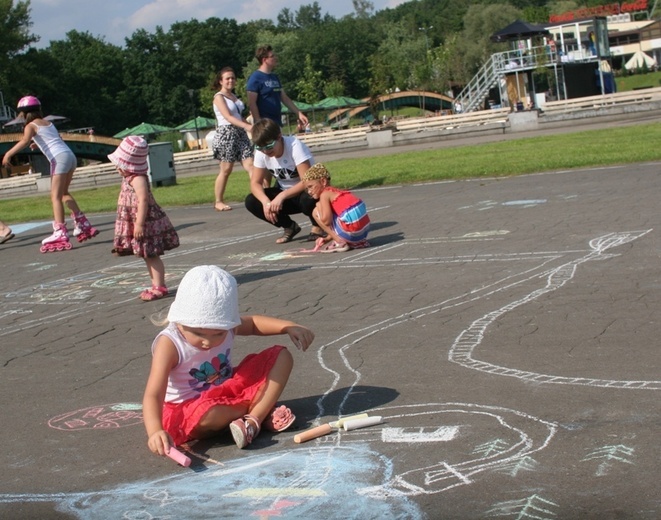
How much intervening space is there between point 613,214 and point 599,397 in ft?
19.5

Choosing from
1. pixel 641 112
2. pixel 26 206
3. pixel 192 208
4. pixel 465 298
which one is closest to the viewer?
pixel 465 298

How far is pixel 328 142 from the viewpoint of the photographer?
122ft

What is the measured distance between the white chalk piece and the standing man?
361 inches

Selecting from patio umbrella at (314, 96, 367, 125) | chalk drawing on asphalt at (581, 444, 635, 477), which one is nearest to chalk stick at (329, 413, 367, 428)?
chalk drawing on asphalt at (581, 444, 635, 477)

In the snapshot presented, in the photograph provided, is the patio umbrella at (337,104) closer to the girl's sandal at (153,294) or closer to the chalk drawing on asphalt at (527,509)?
the girl's sandal at (153,294)

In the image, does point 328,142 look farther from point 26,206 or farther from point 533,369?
point 533,369

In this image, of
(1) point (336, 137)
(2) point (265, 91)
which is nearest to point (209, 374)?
(2) point (265, 91)

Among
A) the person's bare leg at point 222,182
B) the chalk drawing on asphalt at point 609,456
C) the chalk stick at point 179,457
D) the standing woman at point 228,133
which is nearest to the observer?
the chalk drawing on asphalt at point 609,456

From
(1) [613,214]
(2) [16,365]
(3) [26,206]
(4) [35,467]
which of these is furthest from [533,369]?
(3) [26,206]

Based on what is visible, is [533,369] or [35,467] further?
[533,369]

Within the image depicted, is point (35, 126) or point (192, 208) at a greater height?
point (35, 126)

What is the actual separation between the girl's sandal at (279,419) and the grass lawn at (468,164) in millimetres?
11485

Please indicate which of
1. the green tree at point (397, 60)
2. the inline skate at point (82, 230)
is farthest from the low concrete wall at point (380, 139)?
the green tree at point (397, 60)

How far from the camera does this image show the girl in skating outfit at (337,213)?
995 cm
